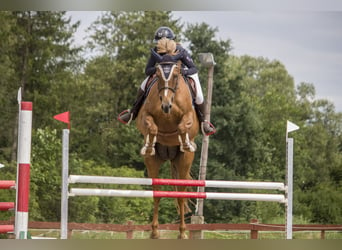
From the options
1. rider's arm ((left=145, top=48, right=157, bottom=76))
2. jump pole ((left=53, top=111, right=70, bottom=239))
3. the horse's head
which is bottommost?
jump pole ((left=53, top=111, right=70, bottom=239))

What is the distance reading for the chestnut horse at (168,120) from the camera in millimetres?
6379

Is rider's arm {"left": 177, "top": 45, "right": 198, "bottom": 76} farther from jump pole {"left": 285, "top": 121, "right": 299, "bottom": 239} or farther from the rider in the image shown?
jump pole {"left": 285, "top": 121, "right": 299, "bottom": 239}

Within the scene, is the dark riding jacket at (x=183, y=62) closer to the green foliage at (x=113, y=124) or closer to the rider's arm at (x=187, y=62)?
the rider's arm at (x=187, y=62)

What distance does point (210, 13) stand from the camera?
100 ft

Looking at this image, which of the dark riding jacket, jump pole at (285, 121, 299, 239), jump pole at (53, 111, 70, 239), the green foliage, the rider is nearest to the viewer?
jump pole at (53, 111, 70, 239)

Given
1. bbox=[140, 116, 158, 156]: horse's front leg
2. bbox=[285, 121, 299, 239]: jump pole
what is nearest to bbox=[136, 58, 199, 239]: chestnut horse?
bbox=[140, 116, 158, 156]: horse's front leg

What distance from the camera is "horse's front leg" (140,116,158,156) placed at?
21.4ft

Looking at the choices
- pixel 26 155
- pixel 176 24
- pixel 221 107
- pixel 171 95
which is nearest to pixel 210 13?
pixel 176 24

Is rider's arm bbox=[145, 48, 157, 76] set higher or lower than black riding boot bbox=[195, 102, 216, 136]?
higher

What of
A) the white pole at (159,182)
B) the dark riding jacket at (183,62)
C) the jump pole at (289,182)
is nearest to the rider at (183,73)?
the dark riding jacket at (183,62)

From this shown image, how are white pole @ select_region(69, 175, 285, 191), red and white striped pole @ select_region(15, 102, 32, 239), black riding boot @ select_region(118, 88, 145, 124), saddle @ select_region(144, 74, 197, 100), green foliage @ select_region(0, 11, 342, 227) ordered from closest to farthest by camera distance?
red and white striped pole @ select_region(15, 102, 32, 239) < white pole @ select_region(69, 175, 285, 191) < saddle @ select_region(144, 74, 197, 100) < black riding boot @ select_region(118, 88, 145, 124) < green foliage @ select_region(0, 11, 342, 227)

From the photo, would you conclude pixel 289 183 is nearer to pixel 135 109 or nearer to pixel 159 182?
pixel 159 182

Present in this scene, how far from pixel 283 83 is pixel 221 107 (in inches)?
558

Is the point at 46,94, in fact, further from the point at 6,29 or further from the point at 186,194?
the point at 186,194
